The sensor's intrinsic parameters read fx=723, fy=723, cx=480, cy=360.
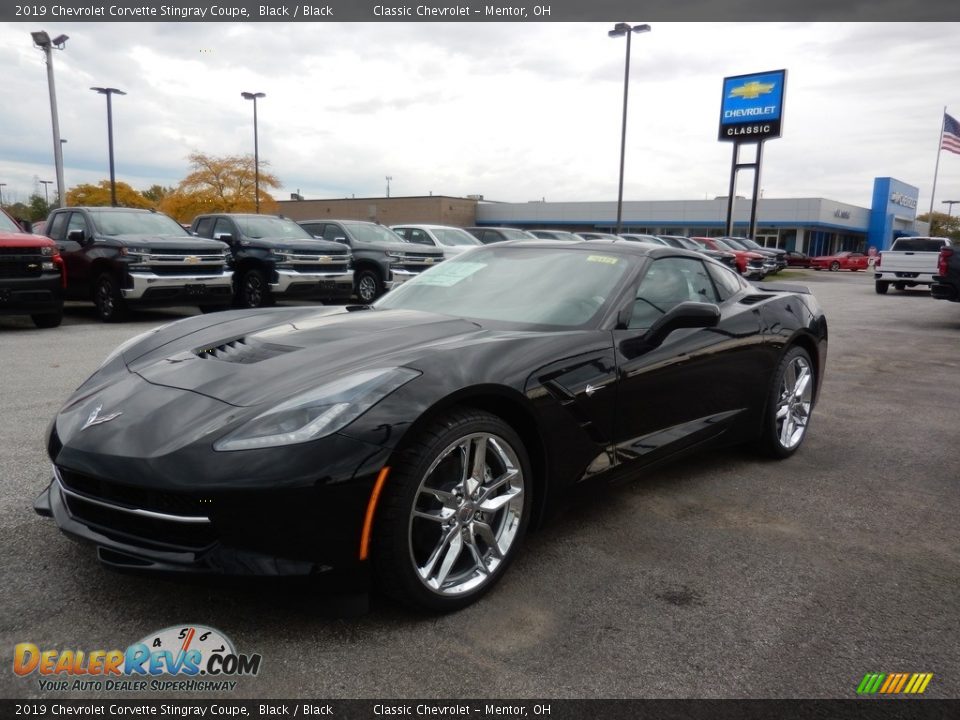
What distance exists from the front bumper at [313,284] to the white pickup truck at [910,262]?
647 inches

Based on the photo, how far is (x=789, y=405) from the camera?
15.2 ft

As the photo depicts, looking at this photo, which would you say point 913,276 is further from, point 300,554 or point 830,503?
point 300,554

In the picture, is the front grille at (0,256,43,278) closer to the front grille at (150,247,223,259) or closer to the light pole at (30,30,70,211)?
the front grille at (150,247,223,259)

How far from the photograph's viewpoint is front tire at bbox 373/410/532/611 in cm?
236

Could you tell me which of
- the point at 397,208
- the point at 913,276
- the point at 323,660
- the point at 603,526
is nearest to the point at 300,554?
the point at 323,660

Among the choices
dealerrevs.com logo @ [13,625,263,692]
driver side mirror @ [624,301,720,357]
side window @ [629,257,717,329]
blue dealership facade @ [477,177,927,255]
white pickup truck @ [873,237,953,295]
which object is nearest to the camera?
dealerrevs.com logo @ [13,625,263,692]

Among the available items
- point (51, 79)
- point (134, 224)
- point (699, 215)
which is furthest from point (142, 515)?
point (699, 215)

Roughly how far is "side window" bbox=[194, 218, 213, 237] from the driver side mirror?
11.8 metres

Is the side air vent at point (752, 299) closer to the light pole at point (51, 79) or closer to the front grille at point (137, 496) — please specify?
the front grille at point (137, 496)

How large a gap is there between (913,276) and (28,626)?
2340 cm

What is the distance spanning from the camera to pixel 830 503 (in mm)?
3826

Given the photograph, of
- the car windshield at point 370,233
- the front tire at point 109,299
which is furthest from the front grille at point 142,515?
the car windshield at point 370,233

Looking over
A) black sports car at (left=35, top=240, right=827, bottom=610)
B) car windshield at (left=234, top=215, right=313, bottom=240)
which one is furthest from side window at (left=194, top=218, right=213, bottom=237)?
black sports car at (left=35, top=240, right=827, bottom=610)

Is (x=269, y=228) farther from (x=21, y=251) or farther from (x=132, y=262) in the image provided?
(x=21, y=251)
